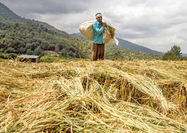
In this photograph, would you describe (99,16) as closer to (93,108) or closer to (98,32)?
(98,32)

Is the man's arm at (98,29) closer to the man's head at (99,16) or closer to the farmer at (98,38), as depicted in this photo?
the farmer at (98,38)

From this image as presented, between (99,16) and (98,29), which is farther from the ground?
(99,16)

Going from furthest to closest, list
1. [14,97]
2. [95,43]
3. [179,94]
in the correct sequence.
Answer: [95,43], [179,94], [14,97]

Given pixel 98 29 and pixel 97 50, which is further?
pixel 97 50

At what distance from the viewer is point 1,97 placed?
107 cm

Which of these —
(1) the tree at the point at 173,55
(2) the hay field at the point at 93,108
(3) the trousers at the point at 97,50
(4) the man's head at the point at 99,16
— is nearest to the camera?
(2) the hay field at the point at 93,108

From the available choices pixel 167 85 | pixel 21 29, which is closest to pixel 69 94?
pixel 167 85

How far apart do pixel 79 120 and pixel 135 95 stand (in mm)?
757

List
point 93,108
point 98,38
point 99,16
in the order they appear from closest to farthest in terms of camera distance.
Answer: point 93,108 < point 99,16 < point 98,38

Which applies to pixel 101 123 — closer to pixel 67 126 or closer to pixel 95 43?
pixel 67 126

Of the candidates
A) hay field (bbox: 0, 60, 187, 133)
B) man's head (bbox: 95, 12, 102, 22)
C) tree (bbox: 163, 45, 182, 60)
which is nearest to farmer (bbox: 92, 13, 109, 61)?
man's head (bbox: 95, 12, 102, 22)

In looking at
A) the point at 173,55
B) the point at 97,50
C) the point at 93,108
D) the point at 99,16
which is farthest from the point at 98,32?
the point at 173,55

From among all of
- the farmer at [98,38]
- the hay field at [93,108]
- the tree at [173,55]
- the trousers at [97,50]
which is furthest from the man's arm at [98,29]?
the tree at [173,55]

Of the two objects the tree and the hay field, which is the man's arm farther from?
the tree
